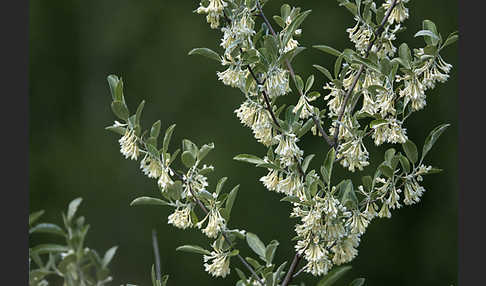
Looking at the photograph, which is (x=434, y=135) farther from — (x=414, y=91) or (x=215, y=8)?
(x=215, y=8)

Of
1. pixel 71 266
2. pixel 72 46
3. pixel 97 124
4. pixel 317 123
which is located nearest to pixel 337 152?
pixel 317 123

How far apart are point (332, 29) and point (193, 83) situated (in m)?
0.58

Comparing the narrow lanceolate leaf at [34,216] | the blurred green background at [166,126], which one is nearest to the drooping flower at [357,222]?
the narrow lanceolate leaf at [34,216]

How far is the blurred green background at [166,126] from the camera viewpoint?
7.84 feet

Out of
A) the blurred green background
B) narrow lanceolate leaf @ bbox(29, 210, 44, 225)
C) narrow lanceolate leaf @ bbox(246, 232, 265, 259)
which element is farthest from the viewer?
the blurred green background

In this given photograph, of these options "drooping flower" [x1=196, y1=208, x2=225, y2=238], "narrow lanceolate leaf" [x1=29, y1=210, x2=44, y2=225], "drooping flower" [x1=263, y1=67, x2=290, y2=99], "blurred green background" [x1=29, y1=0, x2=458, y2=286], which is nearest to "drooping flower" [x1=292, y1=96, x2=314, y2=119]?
"drooping flower" [x1=263, y1=67, x2=290, y2=99]

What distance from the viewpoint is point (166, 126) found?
252 centimetres

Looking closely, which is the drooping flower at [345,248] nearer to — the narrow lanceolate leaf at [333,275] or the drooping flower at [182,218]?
the narrow lanceolate leaf at [333,275]

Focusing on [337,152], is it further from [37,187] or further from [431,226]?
[37,187]

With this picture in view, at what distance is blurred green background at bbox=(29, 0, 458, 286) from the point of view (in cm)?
239

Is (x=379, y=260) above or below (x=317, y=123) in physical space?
below

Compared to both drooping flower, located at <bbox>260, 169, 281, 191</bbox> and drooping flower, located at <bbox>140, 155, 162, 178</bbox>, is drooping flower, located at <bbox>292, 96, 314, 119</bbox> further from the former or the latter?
drooping flower, located at <bbox>140, 155, 162, 178</bbox>

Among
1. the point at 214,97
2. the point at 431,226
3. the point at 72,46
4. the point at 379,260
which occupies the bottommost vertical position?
the point at 379,260

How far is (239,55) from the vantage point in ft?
2.65
